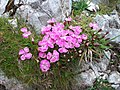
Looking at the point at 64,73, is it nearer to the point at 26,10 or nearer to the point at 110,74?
the point at 110,74

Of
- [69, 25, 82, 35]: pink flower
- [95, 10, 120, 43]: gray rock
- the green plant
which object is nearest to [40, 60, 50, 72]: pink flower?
[69, 25, 82, 35]: pink flower

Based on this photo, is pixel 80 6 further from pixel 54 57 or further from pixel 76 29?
pixel 54 57

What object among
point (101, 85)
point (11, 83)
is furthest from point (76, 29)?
point (11, 83)

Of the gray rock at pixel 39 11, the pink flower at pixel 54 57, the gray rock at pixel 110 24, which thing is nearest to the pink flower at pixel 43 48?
the pink flower at pixel 54 57

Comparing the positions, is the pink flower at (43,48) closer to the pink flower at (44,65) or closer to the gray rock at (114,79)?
the pink flower at (44,65)

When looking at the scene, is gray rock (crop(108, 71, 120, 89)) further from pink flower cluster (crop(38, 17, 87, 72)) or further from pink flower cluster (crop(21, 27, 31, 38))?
pink flower cluster (crop(21, 27, 31, 38))

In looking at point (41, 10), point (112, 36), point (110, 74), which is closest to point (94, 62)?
point (110, 74)
